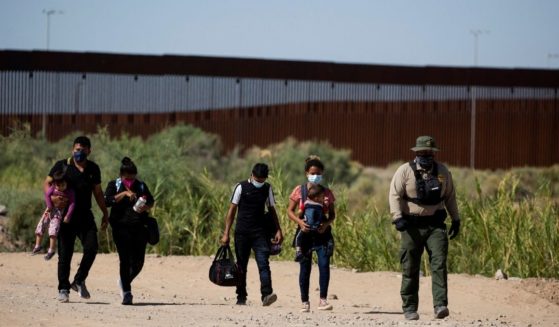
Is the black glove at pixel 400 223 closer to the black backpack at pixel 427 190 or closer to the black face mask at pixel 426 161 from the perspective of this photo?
the black backpack at pixel 427 190

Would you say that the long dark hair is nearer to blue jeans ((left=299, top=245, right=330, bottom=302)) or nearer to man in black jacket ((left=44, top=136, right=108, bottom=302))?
man in black jacket ((left=44, top=136, right=108, bottom=302))

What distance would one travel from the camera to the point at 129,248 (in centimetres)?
1562

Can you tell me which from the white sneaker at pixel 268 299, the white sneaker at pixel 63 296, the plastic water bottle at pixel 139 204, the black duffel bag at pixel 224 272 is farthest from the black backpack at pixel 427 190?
the white sneaker at pixel 63 296

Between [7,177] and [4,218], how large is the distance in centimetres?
708

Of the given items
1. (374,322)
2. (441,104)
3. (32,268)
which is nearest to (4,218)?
(32,268)

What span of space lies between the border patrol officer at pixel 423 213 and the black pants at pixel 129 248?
2919 mm

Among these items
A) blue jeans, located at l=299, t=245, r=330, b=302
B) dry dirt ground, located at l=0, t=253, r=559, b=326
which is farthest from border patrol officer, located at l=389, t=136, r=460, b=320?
blue jeans, located at l=299, t=245, r=330, b=302

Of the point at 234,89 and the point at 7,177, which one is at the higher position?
the point at 234,89

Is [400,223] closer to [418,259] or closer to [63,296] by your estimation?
[418,259]

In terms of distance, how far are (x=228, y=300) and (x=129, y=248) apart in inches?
100.0

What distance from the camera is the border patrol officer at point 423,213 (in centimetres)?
1444

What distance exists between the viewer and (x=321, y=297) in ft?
52.0

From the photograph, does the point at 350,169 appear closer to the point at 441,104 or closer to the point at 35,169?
the point at 441,104

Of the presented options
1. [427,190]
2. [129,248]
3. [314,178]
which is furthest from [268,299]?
[427,190]
